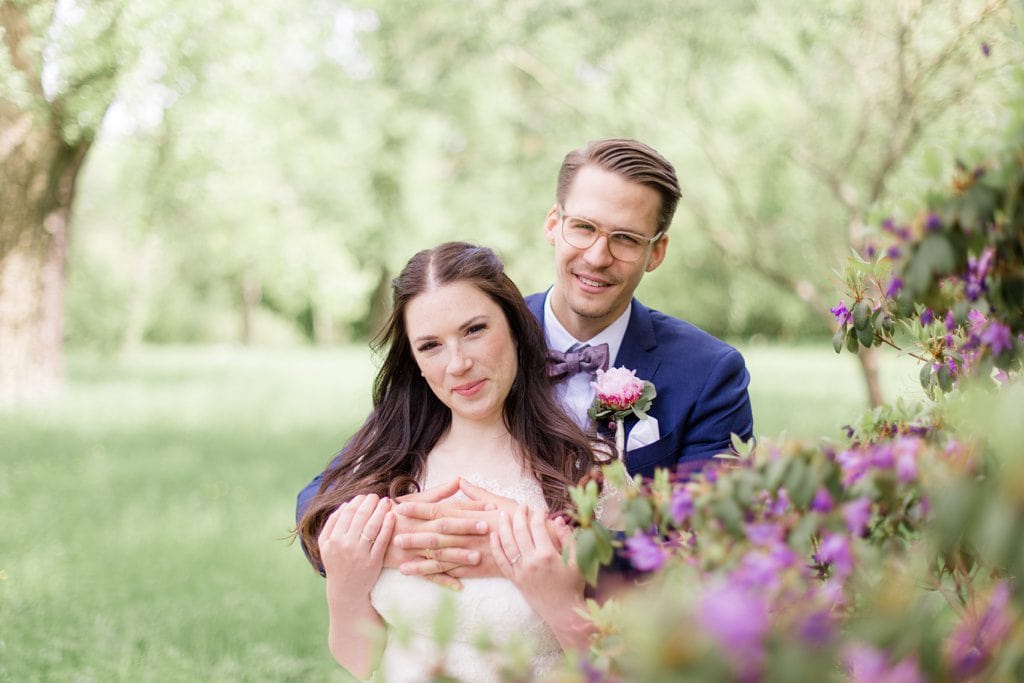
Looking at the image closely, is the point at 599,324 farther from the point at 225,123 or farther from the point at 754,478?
the point at 225,123

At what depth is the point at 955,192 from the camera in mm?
1484

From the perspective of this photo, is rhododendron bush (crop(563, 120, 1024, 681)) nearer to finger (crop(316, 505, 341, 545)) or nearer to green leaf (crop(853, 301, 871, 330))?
green leaf (crop(853, 301, 871, 330))

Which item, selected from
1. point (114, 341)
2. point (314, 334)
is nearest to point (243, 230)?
point (114, 341)

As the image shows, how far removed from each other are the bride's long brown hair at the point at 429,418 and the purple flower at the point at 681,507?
1217 millimetres

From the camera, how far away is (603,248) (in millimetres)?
3373

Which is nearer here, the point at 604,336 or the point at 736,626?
the point at 736,626

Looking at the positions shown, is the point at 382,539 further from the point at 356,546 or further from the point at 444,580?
the point at 444,580

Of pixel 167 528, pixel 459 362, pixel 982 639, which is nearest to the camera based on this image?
pixel 982 639

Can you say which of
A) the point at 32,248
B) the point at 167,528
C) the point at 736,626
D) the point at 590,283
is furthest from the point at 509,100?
the point at 736,626

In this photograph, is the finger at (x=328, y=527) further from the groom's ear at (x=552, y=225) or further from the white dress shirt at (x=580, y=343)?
the groom's ear at (x=552, y=225)

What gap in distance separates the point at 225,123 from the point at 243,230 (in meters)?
9.47

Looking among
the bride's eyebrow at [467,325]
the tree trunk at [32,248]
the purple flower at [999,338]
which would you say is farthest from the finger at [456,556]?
the tree trunk at [32,248]

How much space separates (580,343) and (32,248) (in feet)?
30.0

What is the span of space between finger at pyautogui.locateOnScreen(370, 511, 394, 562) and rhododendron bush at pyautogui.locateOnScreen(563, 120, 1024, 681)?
103cm
